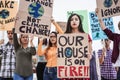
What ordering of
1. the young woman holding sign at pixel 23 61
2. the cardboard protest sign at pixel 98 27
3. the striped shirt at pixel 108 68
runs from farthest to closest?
the cardboard protest sign at pixel 98 27
the striped shirt at pixel 108 68
the young woman holding sign at pixel 23 61

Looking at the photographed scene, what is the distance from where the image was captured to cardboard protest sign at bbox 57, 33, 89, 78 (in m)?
6.46

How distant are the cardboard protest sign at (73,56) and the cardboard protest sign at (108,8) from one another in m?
0.60

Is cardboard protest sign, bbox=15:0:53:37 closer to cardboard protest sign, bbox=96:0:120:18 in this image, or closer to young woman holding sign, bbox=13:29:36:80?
young woman holding sign, bbox=13:29:36:80

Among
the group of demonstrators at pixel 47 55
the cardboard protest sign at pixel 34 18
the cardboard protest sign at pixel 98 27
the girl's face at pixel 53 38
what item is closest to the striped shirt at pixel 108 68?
the group of demonstrators at pixel 47 55

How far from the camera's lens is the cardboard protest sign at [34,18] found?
23.2 feet

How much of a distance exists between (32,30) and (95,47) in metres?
4.20

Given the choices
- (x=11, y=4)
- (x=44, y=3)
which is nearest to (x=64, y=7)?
(x=11, y=4)

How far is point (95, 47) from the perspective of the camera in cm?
1109

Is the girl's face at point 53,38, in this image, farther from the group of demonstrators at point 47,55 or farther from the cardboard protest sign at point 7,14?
the cardboard protest sign at point 7,14

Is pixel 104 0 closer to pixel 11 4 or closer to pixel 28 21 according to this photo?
pixel 28 21

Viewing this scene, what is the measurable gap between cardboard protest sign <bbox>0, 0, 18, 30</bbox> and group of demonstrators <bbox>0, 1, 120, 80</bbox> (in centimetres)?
44

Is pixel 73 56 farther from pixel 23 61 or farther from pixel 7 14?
pixel 7 14

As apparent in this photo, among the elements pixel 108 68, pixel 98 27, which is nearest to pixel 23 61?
pixel 108 68

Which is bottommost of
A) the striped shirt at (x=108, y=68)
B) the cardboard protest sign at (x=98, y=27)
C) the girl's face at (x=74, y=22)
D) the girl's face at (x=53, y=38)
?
the striped shirt at (x=108, y=68)
